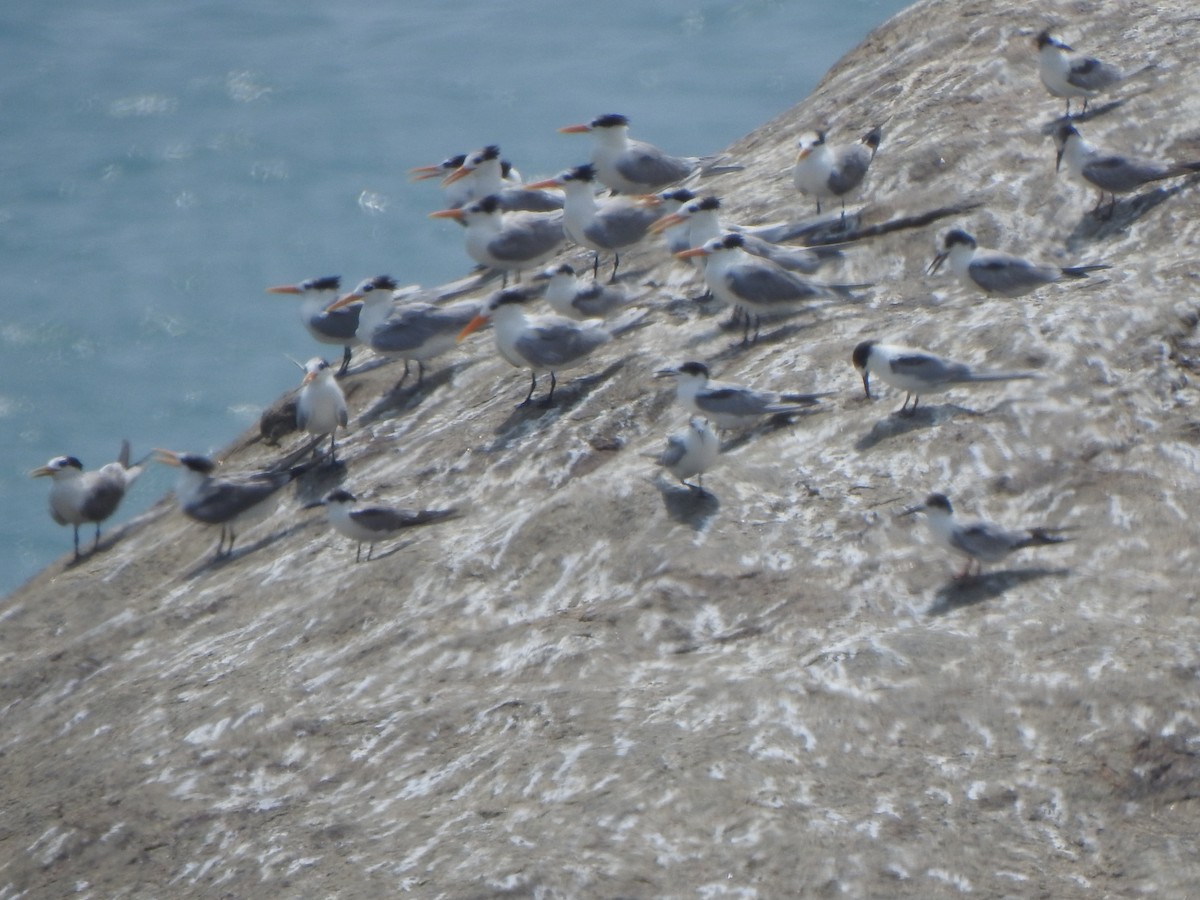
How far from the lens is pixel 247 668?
9.41m

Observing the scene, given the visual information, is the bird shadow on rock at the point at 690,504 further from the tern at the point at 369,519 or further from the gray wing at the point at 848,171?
the gray wing at the point at 848,171

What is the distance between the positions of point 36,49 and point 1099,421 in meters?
35.9

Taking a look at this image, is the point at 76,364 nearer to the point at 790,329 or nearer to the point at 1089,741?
the point at 790,329

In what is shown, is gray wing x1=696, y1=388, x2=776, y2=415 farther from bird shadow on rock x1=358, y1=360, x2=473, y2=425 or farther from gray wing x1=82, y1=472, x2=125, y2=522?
gray wing x1=82, y1=472, x2=125, y2=522

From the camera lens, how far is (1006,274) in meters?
10.6

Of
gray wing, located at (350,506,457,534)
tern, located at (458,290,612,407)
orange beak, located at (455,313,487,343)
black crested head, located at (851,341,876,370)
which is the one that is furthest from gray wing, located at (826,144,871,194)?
gray wing, located at (350,506,457,534)

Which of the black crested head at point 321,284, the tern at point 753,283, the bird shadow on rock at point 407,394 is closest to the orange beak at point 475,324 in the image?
the bird shadow on rock at point 407,394

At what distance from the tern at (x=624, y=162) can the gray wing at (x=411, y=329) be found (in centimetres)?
282

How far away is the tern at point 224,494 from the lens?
11.4 metres

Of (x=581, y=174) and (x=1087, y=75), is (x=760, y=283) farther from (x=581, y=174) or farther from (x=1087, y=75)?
(x=1087, y=75)

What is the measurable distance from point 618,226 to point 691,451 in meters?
4.46

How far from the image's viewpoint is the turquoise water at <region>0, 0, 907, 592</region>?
3067 centimetres

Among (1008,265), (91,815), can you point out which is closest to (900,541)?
(1008,265)

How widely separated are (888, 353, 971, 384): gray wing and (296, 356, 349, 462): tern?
15.3 ft
